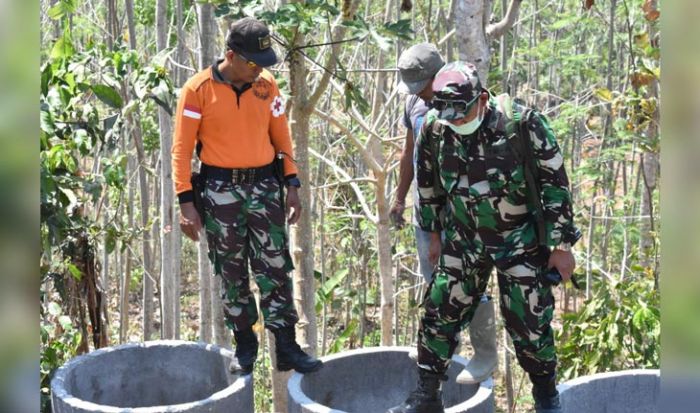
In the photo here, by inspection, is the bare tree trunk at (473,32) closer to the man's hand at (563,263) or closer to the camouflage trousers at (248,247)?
the man's hand at (563,263)

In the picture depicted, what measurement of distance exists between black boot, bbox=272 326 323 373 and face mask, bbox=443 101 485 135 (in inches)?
56.1

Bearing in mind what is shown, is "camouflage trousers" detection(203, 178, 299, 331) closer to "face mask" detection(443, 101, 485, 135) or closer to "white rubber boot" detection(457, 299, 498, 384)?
"white rubber boot" detection(457, 299, 498, 384)

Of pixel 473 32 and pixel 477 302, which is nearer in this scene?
pixel 477 302

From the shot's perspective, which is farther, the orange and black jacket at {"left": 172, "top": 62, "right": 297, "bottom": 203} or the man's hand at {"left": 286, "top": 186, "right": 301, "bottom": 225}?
the man's hand at {"left": 286, "top": 186, "right": 301, "bottom": 225}

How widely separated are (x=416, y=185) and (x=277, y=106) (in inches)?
31.5

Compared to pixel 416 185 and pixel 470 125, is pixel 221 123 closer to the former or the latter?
pixel 416 185

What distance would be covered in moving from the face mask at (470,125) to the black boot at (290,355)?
56.1 inches

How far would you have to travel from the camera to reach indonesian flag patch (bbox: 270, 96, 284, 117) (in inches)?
152

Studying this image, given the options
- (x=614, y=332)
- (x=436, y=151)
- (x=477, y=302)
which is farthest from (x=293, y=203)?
(x=614, y=332)

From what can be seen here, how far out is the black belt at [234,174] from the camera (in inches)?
149

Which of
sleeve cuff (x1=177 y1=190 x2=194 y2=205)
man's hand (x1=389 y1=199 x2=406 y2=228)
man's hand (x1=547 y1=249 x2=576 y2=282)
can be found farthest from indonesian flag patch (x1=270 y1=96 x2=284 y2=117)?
man's hand (x1=547 y1=249 x2=576 y2=282)

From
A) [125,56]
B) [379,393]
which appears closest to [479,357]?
[379,393]

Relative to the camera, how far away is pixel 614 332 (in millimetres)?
5473
